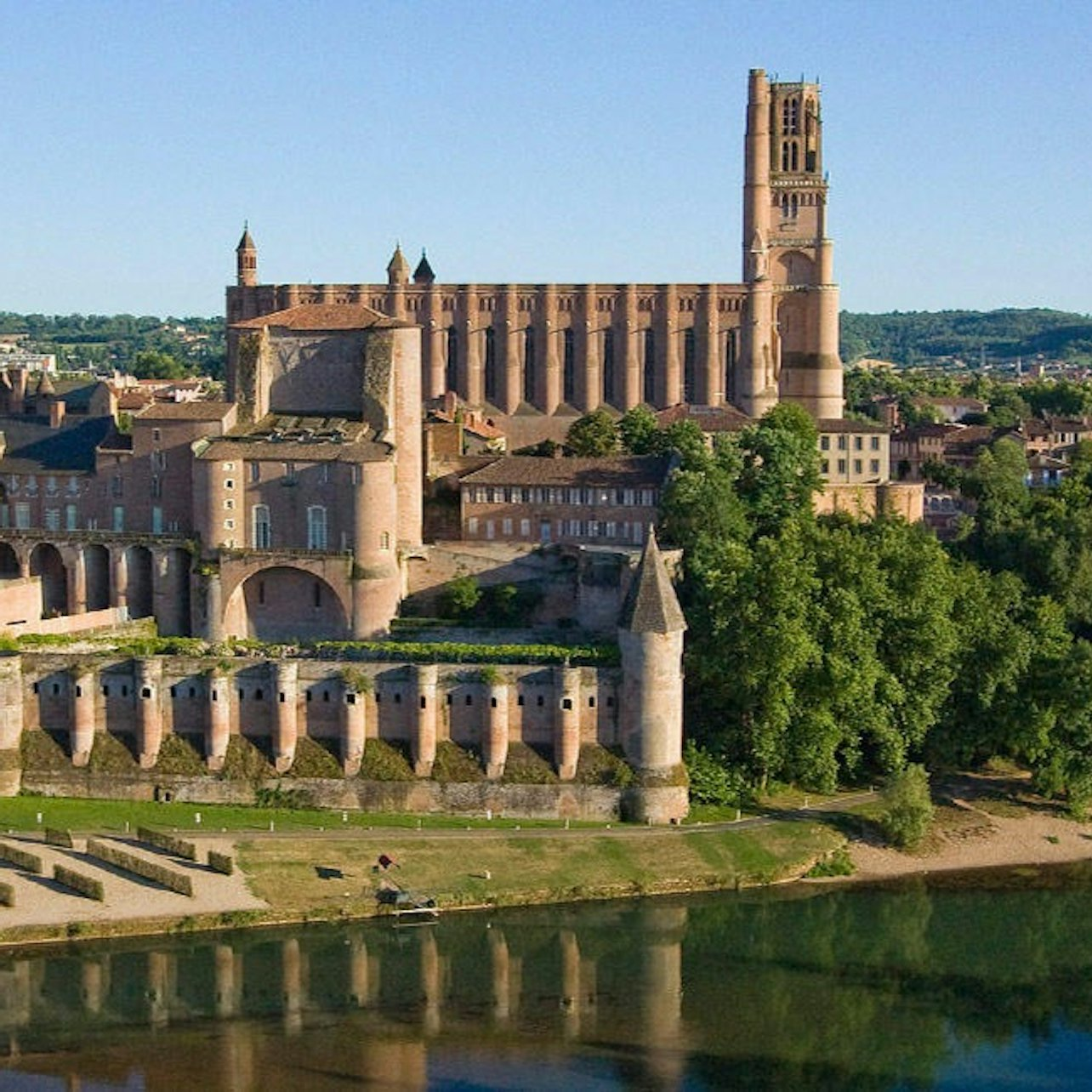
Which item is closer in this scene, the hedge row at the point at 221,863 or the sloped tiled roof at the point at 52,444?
the hedge row at the point at 221,863

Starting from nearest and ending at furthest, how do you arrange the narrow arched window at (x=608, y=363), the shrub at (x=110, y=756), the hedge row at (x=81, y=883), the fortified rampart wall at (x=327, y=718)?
the hedge row at (x=81, y=883) → the fortified rampart wall at (x=327, y=718) → the shrub at (x=110, y=756) → the narrow arched window at (x=608, y=363)

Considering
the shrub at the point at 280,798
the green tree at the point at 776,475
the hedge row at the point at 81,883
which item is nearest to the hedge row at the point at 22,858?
the hedge row at the point at 81,883

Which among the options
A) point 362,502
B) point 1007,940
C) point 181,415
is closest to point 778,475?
point 362,502

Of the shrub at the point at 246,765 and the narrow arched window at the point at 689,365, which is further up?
the narrow arched window at the point at 689,365

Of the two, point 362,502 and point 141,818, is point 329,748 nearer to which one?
point 141,818

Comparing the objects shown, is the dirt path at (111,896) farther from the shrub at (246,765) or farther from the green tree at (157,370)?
the green tree at (157,370)
